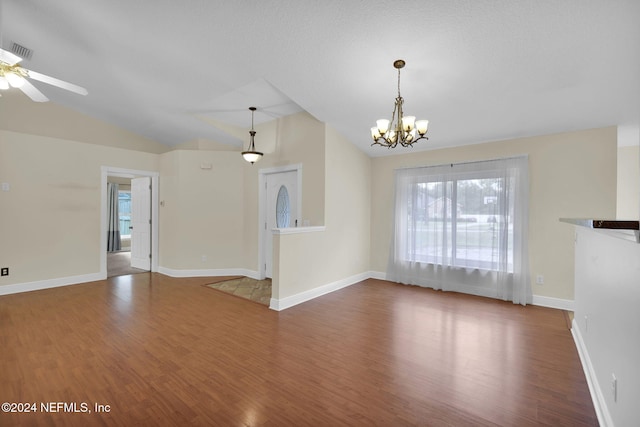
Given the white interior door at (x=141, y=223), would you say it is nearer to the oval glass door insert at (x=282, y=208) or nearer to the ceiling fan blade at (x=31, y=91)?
the oval glass door insert at (x=282, y=208)

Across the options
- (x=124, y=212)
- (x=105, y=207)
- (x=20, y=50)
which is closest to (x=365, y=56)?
(x=20, y=50)

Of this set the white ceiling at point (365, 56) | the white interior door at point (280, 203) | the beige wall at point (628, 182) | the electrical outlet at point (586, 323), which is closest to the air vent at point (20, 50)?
the white ceiling at point (365, 56)

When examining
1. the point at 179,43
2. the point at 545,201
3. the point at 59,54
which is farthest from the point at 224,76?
the point at 545,201

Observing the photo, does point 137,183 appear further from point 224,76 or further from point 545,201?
point 545,201

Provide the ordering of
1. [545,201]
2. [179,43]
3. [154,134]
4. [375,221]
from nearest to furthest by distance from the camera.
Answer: [179,43], [545,201], [375,221], [154,134]

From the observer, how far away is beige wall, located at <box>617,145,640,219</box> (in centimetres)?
467

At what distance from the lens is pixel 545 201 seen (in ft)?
13.0

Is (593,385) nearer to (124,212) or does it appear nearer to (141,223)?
(141,223)

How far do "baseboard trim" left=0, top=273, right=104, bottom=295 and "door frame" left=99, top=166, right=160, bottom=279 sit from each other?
6.8 inches

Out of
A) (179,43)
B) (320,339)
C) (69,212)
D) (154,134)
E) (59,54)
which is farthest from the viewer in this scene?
(154,134)

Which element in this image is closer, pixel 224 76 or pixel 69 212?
pixel 224 76

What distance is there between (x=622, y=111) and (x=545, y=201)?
127 centimetres

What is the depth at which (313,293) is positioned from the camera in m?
4.32

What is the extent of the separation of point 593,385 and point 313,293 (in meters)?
3.08
